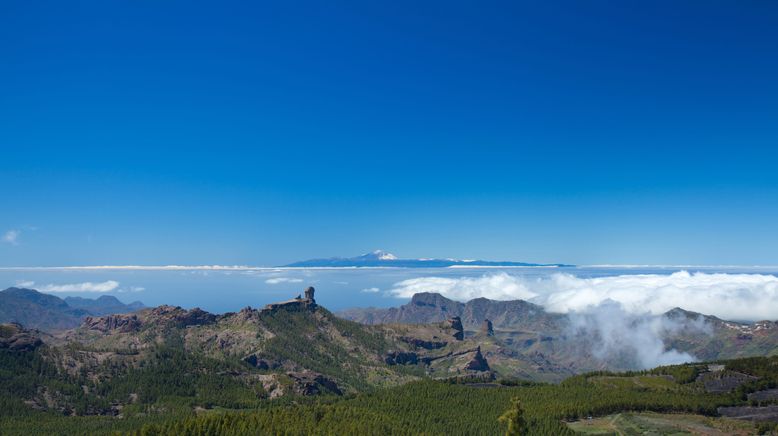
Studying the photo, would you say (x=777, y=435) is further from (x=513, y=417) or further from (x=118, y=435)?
(x=118, y=435)

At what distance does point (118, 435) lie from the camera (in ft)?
651

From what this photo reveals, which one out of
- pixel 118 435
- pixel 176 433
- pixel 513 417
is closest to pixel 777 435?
pixel 513 417

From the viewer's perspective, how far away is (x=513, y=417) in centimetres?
12050

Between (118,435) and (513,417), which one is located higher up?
(513,417)

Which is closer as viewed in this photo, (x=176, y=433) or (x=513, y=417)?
(x=513, y=417)

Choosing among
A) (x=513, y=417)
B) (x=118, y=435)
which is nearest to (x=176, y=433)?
(x=118, y=435)

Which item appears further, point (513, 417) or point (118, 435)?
point (118, 435)

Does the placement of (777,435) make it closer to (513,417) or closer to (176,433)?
(513,417)

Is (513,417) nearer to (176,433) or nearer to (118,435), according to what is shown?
(176,433)

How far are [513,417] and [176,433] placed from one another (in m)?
143

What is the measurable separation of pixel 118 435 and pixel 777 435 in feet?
849

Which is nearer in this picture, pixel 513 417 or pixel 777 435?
pixel 513 417

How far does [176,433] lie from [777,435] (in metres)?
236

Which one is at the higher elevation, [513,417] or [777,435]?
[513,417]
